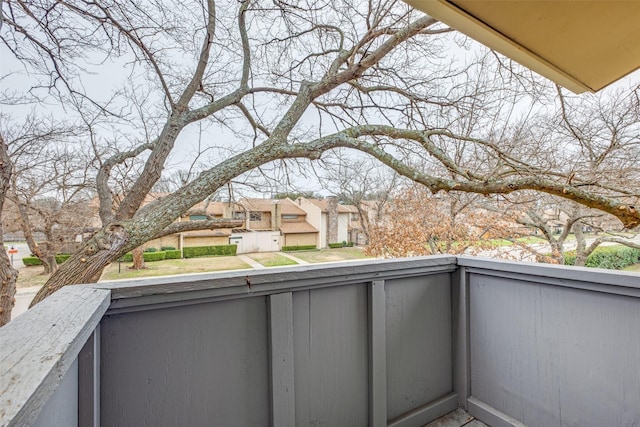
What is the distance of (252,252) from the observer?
446 centimetres

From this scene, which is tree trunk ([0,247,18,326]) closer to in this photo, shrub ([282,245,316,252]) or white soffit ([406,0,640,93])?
shrub ([282,245,316,252])

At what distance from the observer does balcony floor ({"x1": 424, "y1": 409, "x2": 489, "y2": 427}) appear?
1.50 meters

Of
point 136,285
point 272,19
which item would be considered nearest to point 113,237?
point 136,285

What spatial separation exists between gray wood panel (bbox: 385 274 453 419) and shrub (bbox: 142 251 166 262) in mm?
3633

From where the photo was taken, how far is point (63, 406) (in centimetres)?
57

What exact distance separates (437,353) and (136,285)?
1513mm

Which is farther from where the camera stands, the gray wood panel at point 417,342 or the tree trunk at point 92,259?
the tree trunk at point 92,259

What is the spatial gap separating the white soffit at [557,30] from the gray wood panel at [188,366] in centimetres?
128

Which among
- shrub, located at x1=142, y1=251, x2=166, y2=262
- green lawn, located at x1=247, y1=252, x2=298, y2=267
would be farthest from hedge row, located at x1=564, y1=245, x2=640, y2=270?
shrub, located at x1=142, y1=251, x2=166, y2=262

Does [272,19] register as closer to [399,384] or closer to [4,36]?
[4,36]

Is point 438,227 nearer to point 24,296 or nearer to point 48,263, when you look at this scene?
point 48,263

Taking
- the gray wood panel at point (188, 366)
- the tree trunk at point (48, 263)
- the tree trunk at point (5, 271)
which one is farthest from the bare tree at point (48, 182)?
the gray wood panel at point (188, 366)

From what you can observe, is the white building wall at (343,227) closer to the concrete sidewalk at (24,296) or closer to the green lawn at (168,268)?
the green lawn at (168,268)

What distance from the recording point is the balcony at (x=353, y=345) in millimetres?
921
